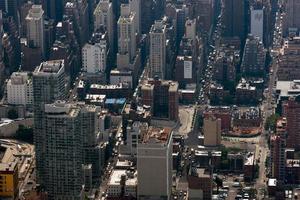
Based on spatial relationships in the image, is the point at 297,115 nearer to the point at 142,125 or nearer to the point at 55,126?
the point at 142,125

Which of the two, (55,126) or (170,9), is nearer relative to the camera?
(55,126)

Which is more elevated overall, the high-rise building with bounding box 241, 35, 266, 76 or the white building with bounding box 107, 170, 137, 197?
the high-rise building with bounding box 241, 35, 266, 76

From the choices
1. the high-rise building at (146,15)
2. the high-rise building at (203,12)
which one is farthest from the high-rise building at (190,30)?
the high-rise building at (146,15)

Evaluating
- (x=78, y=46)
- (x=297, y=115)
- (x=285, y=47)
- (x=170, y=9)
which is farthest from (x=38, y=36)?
(x=297, y=115)

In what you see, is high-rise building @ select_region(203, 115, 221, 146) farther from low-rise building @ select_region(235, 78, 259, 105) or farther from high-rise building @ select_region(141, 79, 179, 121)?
low-rise building @ select_region(235, 78, 259, 105)

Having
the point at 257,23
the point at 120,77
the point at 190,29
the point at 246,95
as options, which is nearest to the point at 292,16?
the point at 257,23

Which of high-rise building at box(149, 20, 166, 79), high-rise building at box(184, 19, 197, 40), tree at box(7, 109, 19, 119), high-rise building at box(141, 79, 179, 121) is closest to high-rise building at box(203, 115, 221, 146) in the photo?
high-rise building at box(141, 79, 179, 121)
